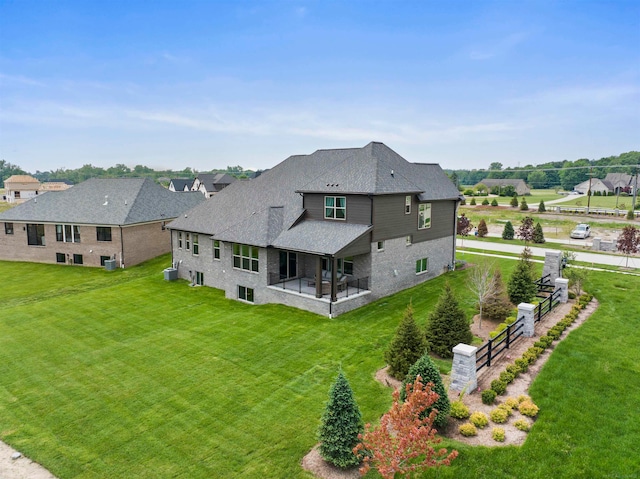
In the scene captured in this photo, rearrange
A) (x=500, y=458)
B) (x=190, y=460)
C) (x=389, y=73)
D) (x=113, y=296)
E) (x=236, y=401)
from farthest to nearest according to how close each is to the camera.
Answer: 1. (x=389, y=73)
2. (x=113, y=296)
3. (x=236, y=401)
4. (x=190, y=460)
5. (x=500, y=458)

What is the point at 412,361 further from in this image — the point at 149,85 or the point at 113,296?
the point at 149,85

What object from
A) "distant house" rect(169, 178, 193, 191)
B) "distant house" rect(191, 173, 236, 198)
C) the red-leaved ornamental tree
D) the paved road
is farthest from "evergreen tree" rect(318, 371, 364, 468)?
"distant house" rect(169, 178, 193, 191)

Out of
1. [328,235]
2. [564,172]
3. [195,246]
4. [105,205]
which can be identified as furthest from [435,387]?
[564,172]

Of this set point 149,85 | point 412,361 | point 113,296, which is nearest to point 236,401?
point 412,361

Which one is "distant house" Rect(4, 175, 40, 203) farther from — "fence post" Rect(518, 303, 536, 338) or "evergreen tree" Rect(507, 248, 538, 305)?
"fence post" Rect(518, 303, 536, 338)

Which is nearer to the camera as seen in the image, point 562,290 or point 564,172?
point 562,290

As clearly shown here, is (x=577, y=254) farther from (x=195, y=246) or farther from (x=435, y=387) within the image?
(x=195, y=246)

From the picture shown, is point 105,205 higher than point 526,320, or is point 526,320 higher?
point 105,205
